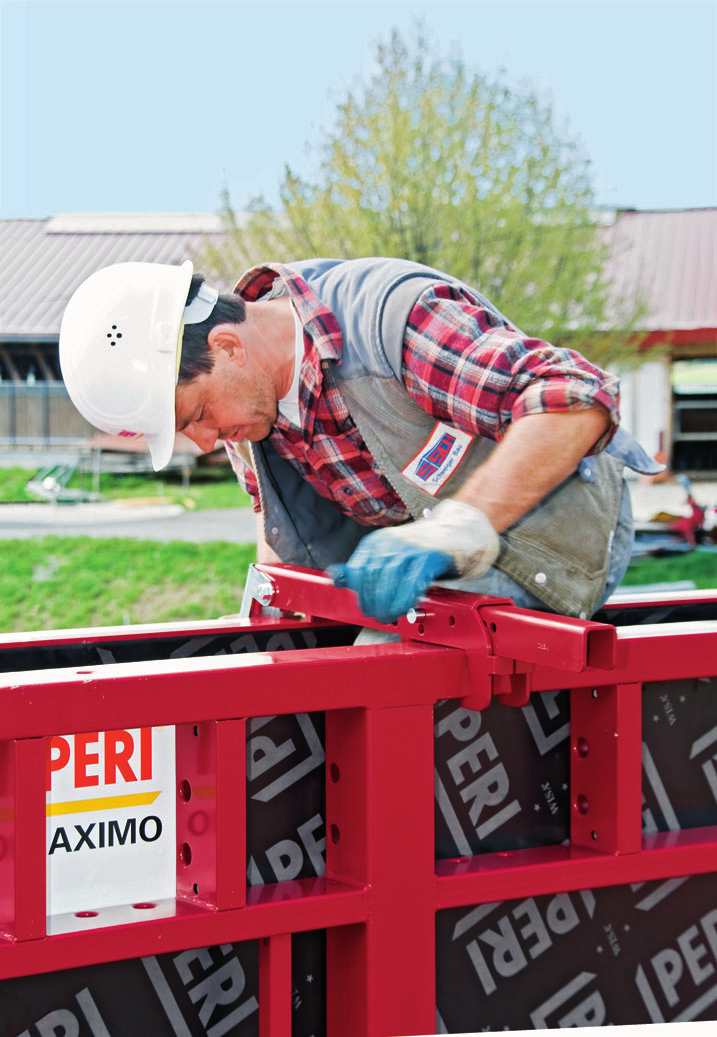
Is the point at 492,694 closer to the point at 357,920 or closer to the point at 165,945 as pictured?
the point at 357,920

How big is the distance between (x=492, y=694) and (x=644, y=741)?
303 mm

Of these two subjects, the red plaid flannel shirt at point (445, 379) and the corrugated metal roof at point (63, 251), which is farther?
the corrugated metal roof at point (63, 251)

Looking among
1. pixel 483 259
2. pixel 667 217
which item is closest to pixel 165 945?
pixel 483 259

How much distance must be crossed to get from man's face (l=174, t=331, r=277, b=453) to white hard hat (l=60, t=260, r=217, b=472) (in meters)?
0.06

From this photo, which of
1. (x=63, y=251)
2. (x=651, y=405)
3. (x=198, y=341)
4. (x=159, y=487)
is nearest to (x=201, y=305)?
(x=198, y=341)

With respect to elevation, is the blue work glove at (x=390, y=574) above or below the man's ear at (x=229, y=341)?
below

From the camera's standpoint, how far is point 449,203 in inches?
473

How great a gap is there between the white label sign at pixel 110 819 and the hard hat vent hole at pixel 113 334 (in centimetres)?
99

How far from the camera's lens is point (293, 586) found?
210 cm

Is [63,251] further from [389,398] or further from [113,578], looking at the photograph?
[389,398]

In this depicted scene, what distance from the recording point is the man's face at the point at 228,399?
2283 millimetres

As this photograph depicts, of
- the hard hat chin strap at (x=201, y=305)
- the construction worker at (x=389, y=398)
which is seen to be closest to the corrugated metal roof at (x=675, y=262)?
the construction worker at (x=389, y=398)

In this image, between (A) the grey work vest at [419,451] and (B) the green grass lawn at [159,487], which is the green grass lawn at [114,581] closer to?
(B) the green grass lawn at [159,487]

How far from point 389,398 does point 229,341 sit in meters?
0.35
